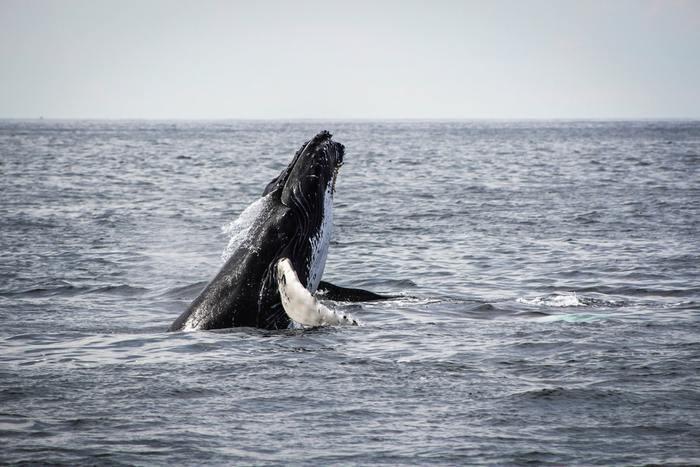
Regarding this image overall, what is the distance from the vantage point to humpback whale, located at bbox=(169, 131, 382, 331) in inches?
400

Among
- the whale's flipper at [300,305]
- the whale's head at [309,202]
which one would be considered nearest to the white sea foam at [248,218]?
the whale's head at [309,202]

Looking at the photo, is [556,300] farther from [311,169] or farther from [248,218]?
[248,218]

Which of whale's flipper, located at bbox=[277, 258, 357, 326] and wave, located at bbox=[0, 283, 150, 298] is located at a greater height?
whale's flipper, located at bbox=[277, 258, 357, 326]

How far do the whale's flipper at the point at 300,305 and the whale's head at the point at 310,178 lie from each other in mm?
1261

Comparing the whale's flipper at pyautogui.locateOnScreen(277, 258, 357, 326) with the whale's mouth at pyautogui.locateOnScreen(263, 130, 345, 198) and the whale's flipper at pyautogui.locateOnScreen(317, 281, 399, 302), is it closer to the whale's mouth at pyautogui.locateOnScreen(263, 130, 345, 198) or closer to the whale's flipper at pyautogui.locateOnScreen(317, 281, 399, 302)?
the whale's mouth at pyautogui.locateOnScreen(263, 130, 345, 198)

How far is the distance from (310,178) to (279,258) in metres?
1.12

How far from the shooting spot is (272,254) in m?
10.3

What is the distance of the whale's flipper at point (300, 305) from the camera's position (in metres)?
9.45

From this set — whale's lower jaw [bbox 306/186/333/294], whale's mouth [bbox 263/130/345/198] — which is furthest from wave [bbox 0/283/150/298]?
whale's lower jaw [bbox 306/186/333/294]

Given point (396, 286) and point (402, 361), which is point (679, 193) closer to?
point (396, 286)

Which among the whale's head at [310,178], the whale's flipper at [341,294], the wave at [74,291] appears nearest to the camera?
the whale's head at [310,178]

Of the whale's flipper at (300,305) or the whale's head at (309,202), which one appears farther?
the whale's head at (309,202)

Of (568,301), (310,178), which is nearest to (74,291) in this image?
(310,178)

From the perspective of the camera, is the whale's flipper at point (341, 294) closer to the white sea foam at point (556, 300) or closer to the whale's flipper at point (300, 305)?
the whale's flipper at point (300, 305)
